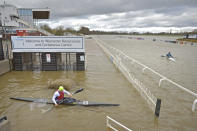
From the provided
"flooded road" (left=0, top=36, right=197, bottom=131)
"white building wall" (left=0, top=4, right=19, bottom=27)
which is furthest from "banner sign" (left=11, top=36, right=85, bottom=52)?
"white building wall" (left=0, top=4, right=19, bottom=27)

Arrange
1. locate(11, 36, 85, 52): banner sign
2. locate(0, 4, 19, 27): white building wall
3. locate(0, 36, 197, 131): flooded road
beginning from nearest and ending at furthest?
locate(0, 36, 197, 131): flooded road → locate(11, 36, 85, 52): banner sign → locate(0, 4, 19, 27): white building wall

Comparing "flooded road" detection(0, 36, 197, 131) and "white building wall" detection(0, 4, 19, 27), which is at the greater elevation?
"white building wall" detection(0, 4, 19, 27)

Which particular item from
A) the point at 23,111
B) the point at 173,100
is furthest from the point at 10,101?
the point at 173,100

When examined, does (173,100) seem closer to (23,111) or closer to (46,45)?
(23,111)

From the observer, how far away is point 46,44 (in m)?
14.4

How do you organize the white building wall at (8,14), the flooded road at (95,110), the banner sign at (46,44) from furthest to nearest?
the white building wall at (8,14) < the banner sign at (46,44) < the flooded road at (95,110)

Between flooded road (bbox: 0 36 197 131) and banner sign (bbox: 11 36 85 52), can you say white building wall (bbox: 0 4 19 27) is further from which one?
flooded road (bbox: 0 36 197 131)

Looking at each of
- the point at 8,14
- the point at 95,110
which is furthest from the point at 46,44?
the point at 8,14

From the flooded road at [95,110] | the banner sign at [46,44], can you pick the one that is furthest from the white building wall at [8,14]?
the flooded road at [95,110]

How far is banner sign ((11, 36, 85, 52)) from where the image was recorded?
1426 centimetres

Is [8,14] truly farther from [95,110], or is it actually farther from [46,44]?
[95,110]

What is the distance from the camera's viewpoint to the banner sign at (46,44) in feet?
46.8

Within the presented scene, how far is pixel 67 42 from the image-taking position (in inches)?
563

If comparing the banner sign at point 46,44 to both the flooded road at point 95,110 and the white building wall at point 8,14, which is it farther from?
the white building wall at point 8,14
